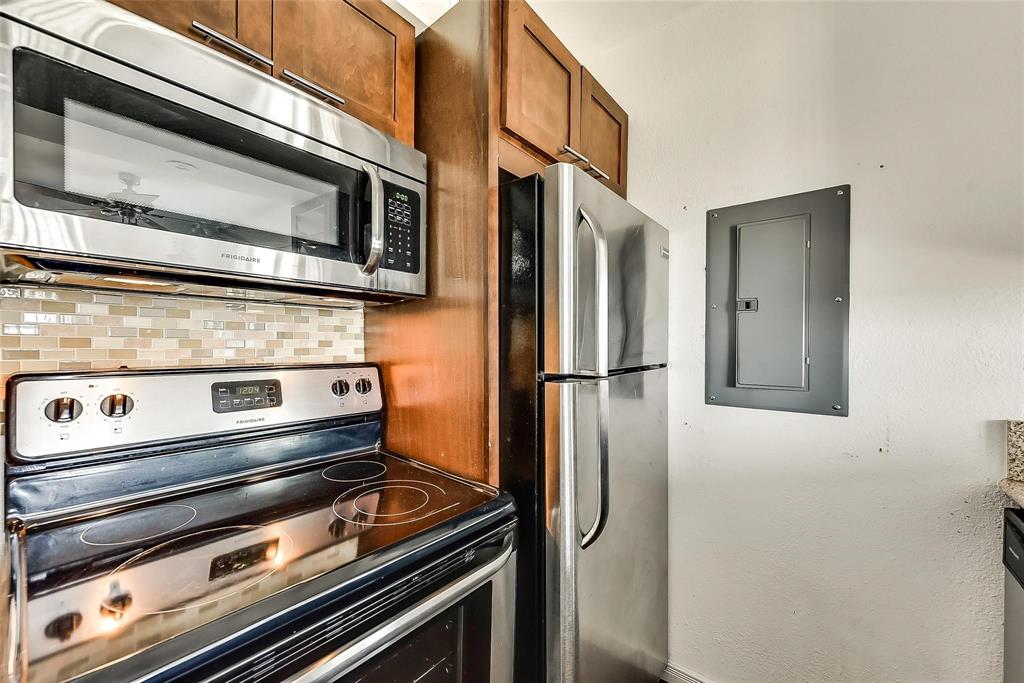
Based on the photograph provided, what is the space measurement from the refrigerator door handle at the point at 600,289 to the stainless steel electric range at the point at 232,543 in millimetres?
433

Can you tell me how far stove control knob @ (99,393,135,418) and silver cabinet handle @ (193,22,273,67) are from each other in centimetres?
75

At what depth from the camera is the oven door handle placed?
67cm

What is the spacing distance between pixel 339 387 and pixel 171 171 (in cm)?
69

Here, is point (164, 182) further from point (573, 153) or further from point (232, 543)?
point (573, 153)

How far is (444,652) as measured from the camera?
881mm

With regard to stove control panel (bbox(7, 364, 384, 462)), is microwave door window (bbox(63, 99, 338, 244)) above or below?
above

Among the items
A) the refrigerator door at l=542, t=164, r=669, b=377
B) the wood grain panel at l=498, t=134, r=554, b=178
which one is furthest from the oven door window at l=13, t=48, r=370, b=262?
the refrigerator door at l=542, t=164, r=669, b=377

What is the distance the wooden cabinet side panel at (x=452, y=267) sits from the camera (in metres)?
1.18

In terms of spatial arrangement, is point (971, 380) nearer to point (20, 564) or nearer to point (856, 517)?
point (856, 517)

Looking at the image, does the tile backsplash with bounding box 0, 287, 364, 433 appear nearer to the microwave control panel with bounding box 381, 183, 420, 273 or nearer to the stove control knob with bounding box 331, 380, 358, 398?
the stove control knob with bounding box 331, 380, 358, 398

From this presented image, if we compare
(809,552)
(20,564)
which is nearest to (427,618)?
(20,564)

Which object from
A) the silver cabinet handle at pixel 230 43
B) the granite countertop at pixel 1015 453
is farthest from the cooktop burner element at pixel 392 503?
the granite countertop at pixel 1015 453

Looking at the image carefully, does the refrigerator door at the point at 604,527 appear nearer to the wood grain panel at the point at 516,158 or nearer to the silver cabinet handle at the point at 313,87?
the wood grain panel at the point at 516,158

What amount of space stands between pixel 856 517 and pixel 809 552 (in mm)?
192
